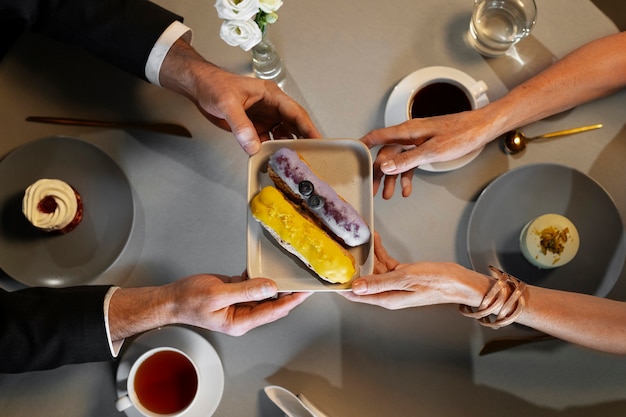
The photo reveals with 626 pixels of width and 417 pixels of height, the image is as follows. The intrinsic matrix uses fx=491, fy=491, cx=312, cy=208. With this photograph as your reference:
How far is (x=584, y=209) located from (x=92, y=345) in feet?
3.65

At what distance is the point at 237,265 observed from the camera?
1147 mm

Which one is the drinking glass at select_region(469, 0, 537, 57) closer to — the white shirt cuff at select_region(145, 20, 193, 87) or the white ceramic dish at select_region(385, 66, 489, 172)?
the white ceramic dish at select_region(385, 66, 489, 172)

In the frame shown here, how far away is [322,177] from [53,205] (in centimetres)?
60

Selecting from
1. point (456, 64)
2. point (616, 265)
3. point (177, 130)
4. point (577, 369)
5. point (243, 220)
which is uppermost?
point (456, 64)

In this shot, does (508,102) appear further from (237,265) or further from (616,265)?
(237,265)

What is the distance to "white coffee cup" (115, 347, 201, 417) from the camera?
1.00 metres

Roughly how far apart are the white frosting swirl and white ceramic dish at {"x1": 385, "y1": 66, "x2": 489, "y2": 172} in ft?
2.44

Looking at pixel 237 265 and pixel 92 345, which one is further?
pixel 237 265

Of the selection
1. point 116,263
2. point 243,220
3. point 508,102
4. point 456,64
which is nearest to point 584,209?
point 508,102

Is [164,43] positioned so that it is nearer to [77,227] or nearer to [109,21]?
[109,21]

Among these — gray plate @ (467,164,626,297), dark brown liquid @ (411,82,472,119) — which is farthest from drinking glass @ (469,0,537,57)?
gray plate @ (467,164,626,297)

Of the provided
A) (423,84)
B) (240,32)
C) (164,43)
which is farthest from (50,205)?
(423,84)

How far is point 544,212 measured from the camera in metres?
1.12

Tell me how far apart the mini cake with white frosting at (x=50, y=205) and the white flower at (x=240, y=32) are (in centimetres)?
51
